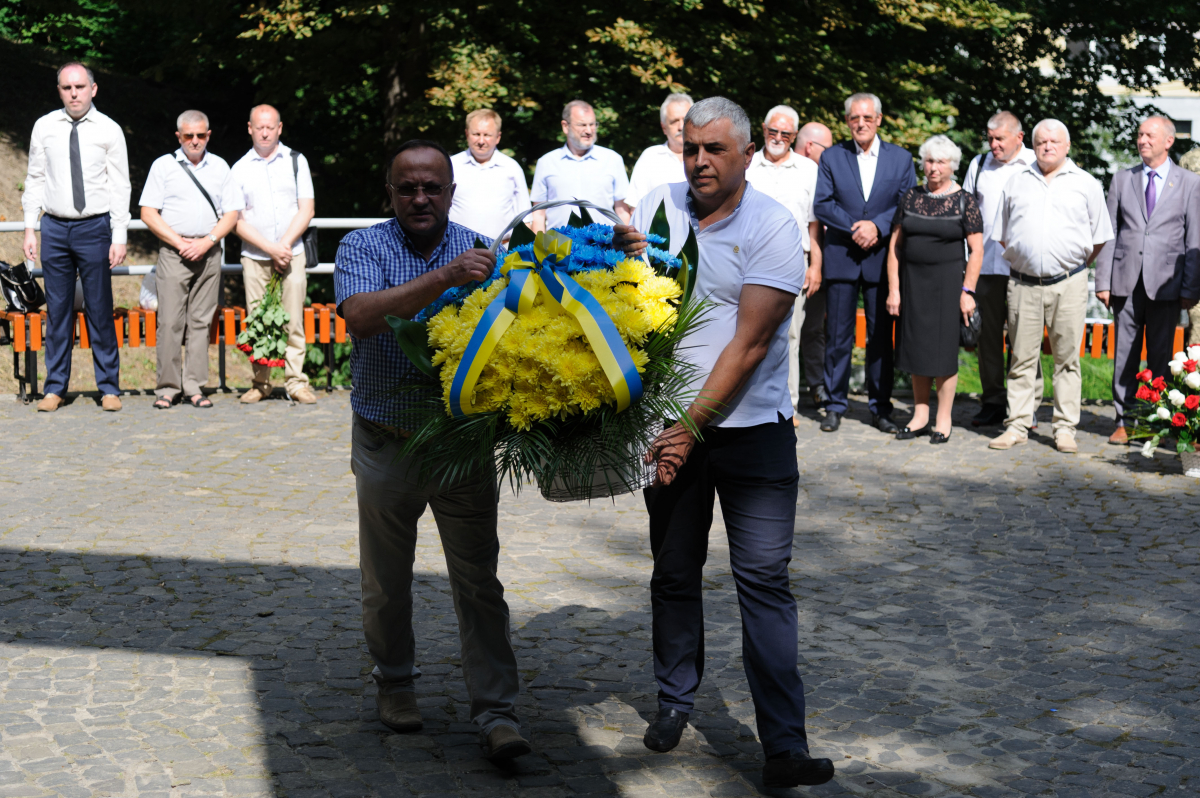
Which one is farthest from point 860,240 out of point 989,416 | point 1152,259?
point 1152,259

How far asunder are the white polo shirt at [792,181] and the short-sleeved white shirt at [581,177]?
3.77 ft

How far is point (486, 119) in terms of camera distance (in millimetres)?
10930

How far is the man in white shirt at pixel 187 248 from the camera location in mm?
11039

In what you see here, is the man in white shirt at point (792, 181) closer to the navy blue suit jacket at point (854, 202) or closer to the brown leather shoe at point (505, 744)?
the navy blue suit jacket at point (854, 202)

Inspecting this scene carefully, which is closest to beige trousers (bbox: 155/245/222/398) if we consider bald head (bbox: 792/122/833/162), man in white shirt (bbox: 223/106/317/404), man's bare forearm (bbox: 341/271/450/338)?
man in white shirt (bbox: 223/106/317/404)

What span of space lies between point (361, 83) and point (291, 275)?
361 inches

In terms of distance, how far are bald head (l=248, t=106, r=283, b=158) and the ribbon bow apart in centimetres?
777

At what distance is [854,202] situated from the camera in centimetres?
1055

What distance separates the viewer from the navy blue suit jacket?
10500 mm

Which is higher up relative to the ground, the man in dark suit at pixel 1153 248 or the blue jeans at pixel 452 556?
the man in dark suit at pixel 1153 248

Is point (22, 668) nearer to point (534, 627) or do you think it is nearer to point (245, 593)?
point (245, 593)

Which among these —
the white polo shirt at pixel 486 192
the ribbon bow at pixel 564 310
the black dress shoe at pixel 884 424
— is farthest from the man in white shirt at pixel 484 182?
the ribbon bow at pixel 564 310

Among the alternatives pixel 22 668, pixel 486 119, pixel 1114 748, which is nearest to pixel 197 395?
pixel 486 119

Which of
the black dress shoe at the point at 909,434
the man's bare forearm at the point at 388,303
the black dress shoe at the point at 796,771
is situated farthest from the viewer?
the black dress shoe at the point at 909,434
